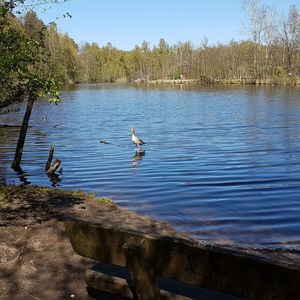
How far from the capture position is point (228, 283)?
11.1 ft

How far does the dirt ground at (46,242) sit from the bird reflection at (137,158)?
8028mm

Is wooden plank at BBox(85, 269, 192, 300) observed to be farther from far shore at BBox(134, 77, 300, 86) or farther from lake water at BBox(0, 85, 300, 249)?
far shore at BBox(134, 77, 300, 86)

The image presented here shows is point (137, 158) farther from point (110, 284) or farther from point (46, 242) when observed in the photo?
point (110, 284)

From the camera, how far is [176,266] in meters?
3.64

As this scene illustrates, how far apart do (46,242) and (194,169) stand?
37.5 ft

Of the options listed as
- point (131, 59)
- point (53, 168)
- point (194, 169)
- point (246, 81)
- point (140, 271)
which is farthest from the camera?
point (131, 59)

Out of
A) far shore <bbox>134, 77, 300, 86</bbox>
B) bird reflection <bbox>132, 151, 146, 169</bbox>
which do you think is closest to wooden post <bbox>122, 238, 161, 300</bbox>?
bird reflection <bbox>132, 151, 146, 169</bbox>

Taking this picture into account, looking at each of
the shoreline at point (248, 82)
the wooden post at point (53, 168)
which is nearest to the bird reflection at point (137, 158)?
the wooden post at point (53, 168)

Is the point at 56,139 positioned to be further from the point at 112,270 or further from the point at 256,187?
the point at 112,270

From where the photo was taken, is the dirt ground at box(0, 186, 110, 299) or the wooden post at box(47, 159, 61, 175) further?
the wooden post at box(47, 159, 61, 175)

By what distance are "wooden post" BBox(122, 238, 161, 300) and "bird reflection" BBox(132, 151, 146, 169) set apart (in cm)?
1520

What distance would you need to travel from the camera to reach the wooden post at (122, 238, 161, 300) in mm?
3748

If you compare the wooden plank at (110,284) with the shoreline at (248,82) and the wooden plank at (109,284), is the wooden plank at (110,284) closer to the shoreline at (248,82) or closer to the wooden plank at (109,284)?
the wooden plank at (109,284)

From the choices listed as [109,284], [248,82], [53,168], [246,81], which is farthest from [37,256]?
[246,81]
